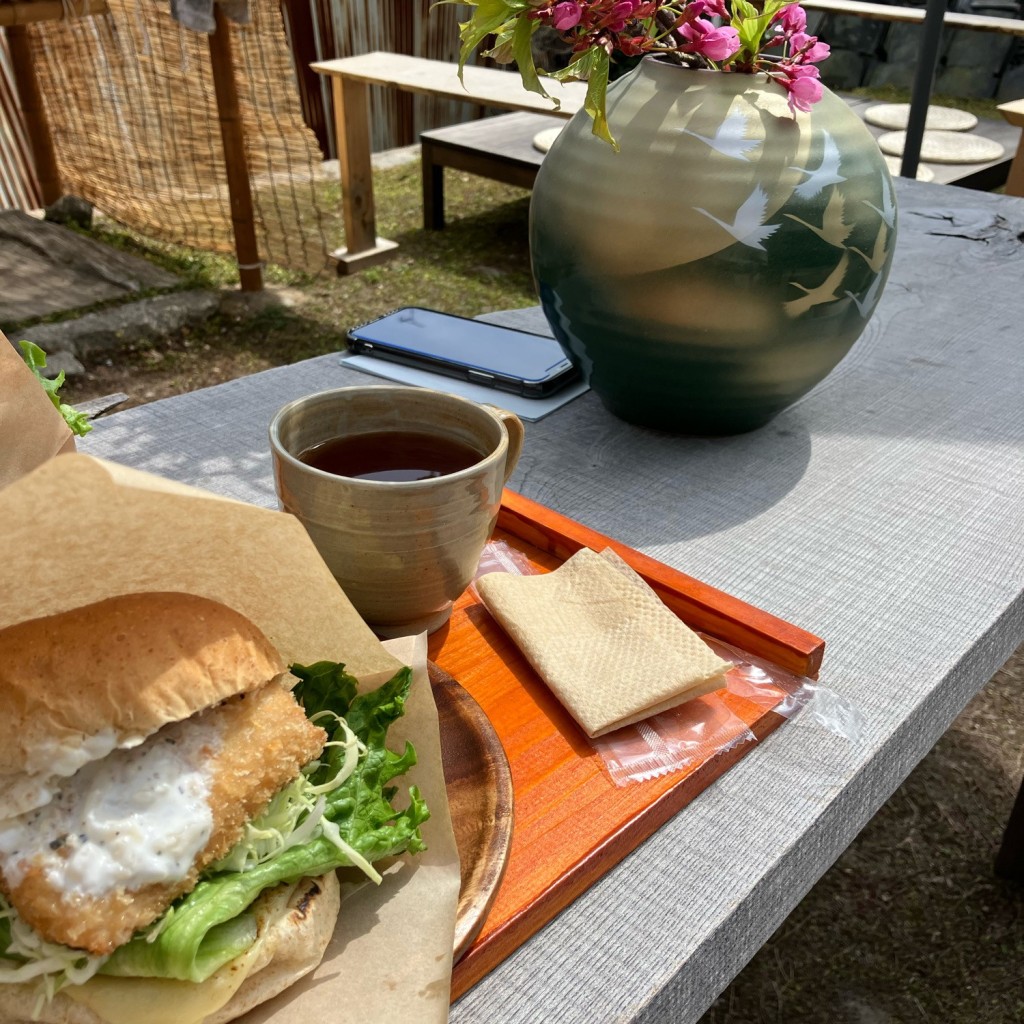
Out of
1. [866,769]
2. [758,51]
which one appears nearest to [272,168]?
[758,51]

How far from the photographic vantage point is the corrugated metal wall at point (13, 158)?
4305 mm

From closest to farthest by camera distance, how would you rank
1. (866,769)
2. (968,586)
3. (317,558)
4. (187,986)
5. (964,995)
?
(187,986), (317,558), (866,769), (968,586), (964,995)

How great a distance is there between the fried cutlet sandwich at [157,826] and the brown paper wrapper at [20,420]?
0.71ft

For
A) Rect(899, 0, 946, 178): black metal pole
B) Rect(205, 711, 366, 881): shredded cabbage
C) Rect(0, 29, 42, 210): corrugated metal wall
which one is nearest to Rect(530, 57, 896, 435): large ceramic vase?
Rect(205, 711, 366, 881): shredded cabbage

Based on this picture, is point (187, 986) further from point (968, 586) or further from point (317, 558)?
point (968, 586)

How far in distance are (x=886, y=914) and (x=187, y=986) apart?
4.36ft

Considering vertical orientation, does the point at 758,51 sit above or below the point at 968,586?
above

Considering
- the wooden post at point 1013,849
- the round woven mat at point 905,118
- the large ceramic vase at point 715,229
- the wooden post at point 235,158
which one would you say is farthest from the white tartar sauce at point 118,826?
the round woven mat at point 905,118

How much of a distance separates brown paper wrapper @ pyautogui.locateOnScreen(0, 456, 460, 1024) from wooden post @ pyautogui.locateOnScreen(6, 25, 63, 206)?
13.2ft

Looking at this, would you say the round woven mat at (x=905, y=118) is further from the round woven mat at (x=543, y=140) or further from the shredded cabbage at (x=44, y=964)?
the shredded cabbage at (x=44, y=964)

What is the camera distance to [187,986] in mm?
535

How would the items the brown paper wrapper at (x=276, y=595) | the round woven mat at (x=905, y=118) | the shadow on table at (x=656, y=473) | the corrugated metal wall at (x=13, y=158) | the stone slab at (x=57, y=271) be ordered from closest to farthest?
1. the brown paper wrapper at (x=276, y=595)
2. the shadow on table at (x=656, y=473)
3. the stone slab at (x=57, y=271)
4. the corrugated metal wall at (x=13, y=158)
5. the round woven mat at (x=905, y=118)

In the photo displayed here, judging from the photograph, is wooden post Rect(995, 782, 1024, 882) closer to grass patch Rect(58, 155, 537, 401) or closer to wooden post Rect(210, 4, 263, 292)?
grass patch Rect(58, 155, 537, 401)

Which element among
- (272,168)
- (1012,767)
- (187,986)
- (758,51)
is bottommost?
(1012,767)
